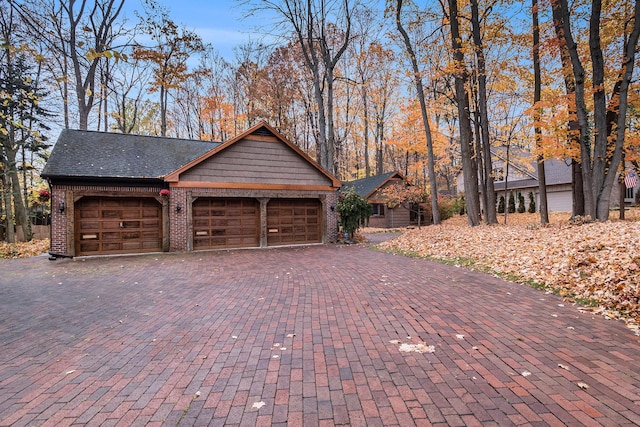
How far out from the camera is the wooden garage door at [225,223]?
12.1 meters

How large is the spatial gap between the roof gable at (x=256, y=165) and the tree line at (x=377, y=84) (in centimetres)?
313

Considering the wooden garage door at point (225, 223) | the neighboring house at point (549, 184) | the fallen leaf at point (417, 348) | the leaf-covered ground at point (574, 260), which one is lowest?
the fallen leaf at point (417, 348)

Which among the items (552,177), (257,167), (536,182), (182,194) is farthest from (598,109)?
(552,177)

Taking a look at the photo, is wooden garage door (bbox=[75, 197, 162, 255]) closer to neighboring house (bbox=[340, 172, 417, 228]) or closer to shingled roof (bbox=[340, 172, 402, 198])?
shingled roof (bbox=[340, 172, 402, 198])

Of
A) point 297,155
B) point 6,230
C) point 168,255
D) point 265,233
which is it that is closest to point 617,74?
point 297,155

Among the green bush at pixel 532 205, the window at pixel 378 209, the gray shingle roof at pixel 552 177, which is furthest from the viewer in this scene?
the window at pixel 378 209

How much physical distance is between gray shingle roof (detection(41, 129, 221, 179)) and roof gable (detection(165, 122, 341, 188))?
1330mm

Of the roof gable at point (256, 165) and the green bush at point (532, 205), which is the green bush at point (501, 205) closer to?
the green bush at point (532, 205)

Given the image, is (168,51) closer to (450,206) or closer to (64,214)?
(64,214)

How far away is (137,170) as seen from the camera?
37.2ft

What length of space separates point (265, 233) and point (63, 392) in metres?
10.3

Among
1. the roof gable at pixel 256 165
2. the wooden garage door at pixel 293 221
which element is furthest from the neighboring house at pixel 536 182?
the roof gable at pixel 256 165

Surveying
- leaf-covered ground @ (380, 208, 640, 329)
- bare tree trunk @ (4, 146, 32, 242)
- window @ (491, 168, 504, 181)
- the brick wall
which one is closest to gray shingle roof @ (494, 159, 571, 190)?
window @ (491, 168, 504, 181)

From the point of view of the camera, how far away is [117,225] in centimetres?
1117
